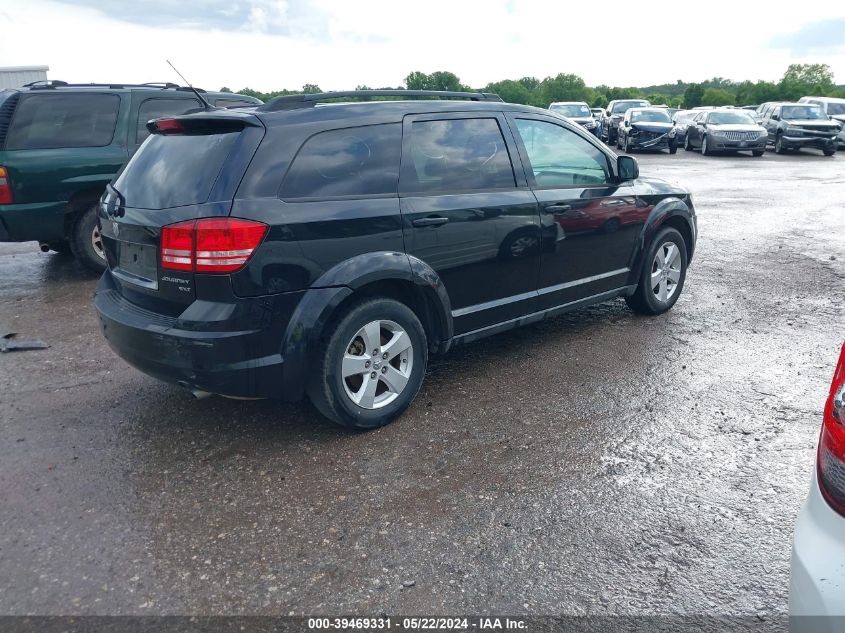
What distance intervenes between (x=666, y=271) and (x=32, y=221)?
236 inches

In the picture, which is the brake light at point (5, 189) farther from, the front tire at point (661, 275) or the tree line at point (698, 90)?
the tree line at point (698, 90)

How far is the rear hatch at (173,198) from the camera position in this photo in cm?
353

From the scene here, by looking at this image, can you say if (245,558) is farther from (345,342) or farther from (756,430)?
(756,430)

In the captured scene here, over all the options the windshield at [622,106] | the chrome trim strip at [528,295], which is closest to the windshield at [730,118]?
the windshield at [622,106]

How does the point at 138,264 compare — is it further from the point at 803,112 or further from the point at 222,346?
the point at 803,112

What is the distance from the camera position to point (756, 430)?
159 inches

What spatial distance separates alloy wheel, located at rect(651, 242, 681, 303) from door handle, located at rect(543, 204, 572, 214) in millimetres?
1283

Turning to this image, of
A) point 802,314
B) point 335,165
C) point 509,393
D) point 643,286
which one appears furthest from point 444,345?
point 802,314

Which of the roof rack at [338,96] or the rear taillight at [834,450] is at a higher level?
the roof rack at [338,96]

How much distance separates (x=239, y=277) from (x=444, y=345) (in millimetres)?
1481

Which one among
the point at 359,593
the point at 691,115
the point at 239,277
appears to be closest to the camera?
the point at 359,593

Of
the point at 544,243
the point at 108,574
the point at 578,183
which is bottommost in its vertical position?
the point at 108,574

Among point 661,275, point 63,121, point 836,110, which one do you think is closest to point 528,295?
point 661,275

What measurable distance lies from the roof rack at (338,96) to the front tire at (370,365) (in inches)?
46.7
